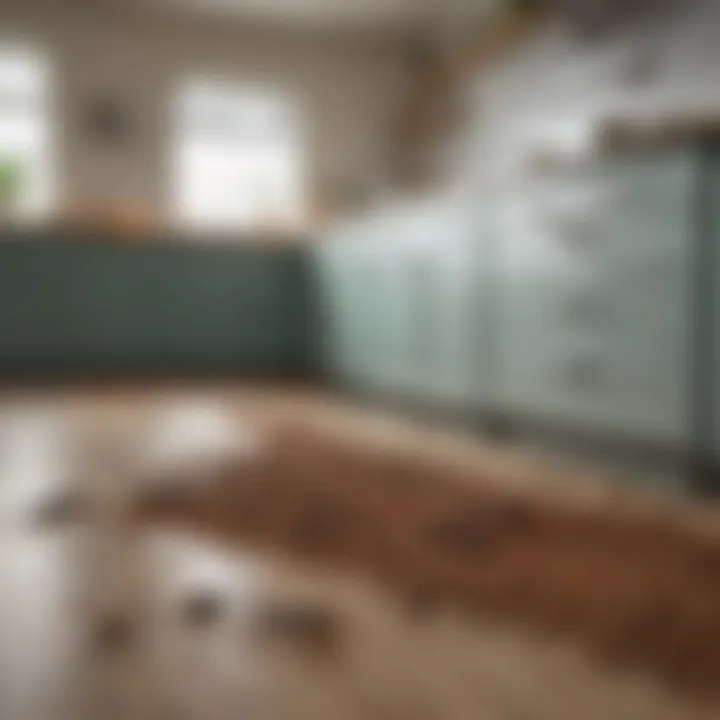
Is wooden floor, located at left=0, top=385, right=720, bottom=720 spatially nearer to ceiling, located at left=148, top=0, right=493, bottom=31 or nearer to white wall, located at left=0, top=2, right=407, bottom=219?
white wall, located at left=0, top=2, right=407, bottom=219

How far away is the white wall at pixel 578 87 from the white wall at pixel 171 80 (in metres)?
1.44

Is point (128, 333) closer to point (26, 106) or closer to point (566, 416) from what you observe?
point (26, 106)

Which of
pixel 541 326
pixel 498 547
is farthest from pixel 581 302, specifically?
pixel 498 547

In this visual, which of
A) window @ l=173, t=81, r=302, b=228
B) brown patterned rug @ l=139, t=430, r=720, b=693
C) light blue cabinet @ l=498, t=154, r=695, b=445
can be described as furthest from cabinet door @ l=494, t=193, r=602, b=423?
window @ l=173, t=81, r=302, b=228

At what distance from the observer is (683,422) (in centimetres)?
207

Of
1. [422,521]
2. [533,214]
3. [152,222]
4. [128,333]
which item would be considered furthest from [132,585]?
[152,222]

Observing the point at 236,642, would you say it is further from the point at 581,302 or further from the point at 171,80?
the point at 171,80

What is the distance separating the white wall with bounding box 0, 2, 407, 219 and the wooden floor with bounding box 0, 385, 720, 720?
4477mm

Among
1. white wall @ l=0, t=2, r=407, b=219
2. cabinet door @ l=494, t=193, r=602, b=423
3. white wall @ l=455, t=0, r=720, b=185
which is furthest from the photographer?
white wall @ l=0, t=2, r=407, b=219

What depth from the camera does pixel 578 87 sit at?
14.0 feet

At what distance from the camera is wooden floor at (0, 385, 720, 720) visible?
37.4 inches

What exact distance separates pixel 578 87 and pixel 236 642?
362cm

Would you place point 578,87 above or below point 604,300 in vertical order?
above

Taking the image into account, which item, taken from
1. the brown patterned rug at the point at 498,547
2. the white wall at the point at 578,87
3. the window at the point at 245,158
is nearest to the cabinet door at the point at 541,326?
the white wall at the point at 578,87
